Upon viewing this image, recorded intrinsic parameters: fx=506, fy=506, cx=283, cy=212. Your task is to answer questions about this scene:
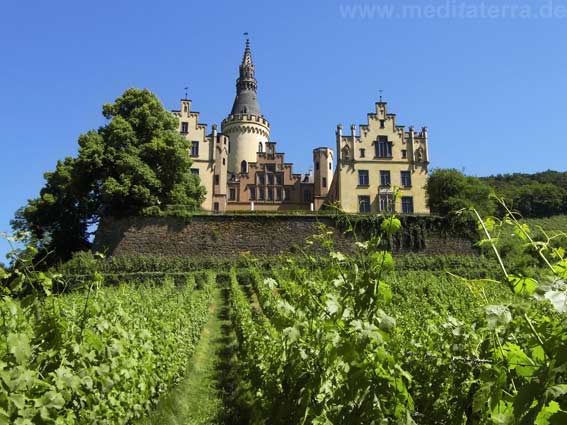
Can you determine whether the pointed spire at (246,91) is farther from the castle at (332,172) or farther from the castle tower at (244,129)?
the castle at (332,172)

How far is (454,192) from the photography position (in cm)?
3422

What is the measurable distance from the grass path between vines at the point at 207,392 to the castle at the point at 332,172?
22.4 metres

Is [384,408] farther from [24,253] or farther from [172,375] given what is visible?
[172,375]

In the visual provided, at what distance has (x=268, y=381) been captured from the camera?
5.66 meters

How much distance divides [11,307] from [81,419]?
4.23 ft

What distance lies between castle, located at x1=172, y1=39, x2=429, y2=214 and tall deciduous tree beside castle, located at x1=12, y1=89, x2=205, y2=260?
6929 millimetres

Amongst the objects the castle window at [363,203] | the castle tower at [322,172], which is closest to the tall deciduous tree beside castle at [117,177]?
the castle window at [363,203]

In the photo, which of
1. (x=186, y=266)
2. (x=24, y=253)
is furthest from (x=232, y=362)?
(x=186, y=266)

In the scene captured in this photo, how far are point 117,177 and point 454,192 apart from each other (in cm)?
2191

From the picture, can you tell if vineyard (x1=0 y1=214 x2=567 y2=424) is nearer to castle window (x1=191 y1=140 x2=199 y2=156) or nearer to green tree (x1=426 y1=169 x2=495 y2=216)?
green tree (x1=426 y1=169 x2=495 y2=216)

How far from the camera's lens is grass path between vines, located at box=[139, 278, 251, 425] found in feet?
25.1

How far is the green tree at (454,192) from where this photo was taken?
32.8 metres

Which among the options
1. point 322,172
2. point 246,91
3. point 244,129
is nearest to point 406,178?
point 322,172

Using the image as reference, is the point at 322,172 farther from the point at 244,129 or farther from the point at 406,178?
the point at 244,129
